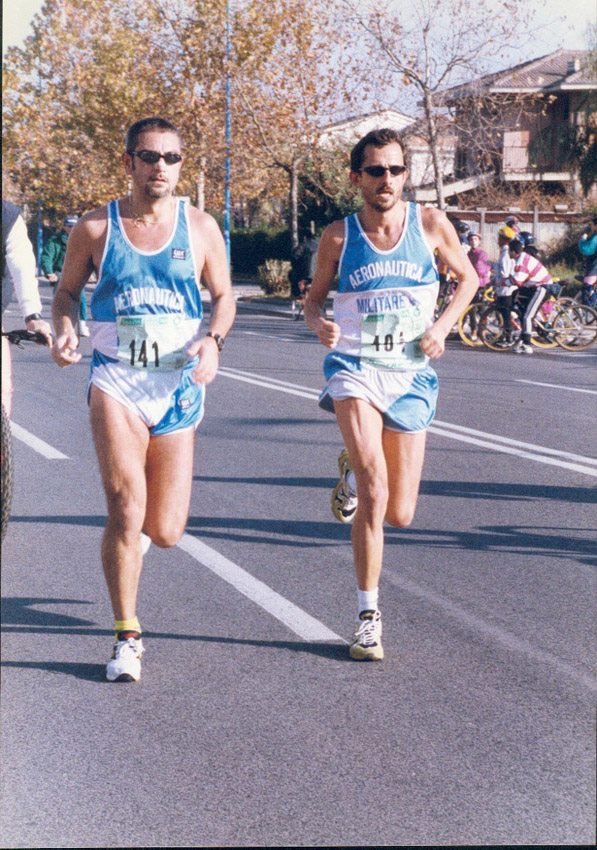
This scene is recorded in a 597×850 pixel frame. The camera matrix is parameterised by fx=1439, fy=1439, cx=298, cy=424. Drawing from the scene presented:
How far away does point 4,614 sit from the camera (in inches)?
237

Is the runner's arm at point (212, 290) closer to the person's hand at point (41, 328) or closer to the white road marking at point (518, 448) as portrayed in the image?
the person's hand at point (41, 328)

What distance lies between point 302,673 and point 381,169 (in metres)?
1.86

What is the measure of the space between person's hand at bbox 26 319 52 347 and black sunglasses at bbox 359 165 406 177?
45.5 inches

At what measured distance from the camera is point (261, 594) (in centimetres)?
635

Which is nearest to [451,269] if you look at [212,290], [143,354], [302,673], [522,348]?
[212,290]

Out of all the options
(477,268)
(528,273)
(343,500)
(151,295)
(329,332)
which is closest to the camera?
(151,295)

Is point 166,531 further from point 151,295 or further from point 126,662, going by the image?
point 151,295

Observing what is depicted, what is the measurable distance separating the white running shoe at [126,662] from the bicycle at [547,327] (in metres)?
16.4

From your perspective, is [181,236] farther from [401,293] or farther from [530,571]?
[530,571]

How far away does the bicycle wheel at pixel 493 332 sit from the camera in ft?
68.7

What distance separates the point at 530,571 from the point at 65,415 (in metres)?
7.07

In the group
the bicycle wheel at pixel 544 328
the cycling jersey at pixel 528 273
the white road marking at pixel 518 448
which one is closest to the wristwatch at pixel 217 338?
the white road marking at pixel 518 448

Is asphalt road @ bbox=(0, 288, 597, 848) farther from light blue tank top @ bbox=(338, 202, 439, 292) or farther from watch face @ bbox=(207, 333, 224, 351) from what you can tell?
light blue tank top @ bbox=(338, 202, 439, 292)

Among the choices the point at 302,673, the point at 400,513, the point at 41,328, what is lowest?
the point at 302,673
